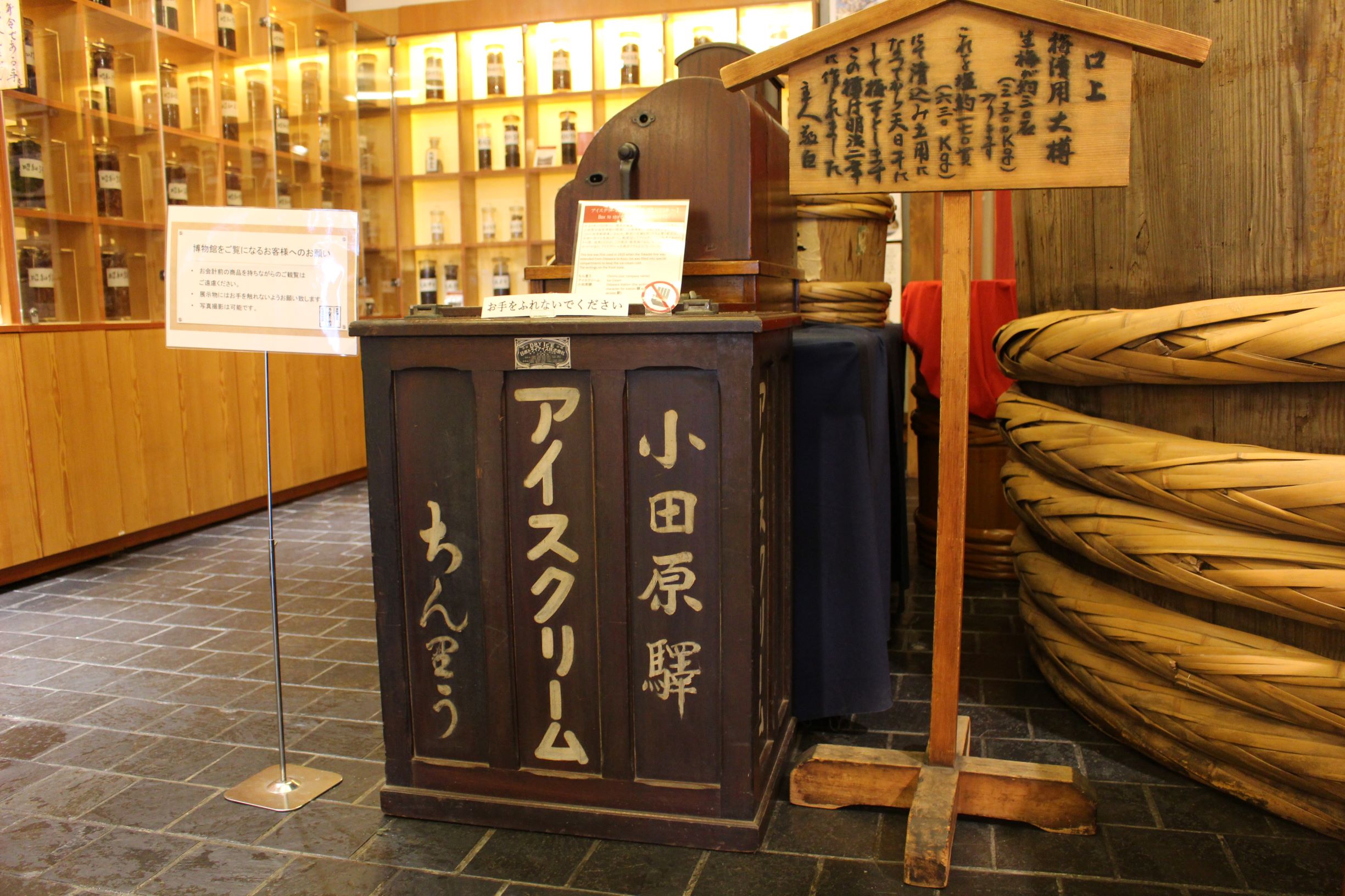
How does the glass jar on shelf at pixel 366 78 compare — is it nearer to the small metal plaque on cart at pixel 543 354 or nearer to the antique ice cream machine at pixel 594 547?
the antique ice cream machine at pixel 594 547

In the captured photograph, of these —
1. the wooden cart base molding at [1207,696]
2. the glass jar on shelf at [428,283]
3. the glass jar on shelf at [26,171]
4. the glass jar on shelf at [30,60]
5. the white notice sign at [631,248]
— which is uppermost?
the glass jar on shelf at [30,60]

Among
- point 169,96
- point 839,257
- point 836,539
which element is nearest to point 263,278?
point 836,539

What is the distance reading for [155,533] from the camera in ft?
13.5

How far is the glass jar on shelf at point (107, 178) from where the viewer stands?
12.8 feet

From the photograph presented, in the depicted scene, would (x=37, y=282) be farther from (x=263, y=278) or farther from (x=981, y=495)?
(x=981, y=495)

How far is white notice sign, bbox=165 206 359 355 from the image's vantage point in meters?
1.81

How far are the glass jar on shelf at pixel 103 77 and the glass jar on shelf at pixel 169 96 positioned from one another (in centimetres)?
24

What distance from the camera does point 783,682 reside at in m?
1.99

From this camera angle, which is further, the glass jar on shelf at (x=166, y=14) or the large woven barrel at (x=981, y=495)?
the glass jar on shelf at (x=166, y=14)

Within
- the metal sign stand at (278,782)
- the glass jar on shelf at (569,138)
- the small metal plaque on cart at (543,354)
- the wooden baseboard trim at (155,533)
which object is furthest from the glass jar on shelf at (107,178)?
the small metal plaque on cart at (543,354)

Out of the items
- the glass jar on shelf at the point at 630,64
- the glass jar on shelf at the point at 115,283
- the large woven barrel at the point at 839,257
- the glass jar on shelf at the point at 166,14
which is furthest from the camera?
the glass jar on shelf at the point at 630,64

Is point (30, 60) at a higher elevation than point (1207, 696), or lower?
higher

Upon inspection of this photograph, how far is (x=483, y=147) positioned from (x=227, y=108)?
1.61m

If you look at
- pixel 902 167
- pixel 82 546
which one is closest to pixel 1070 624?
pixel 902 167
